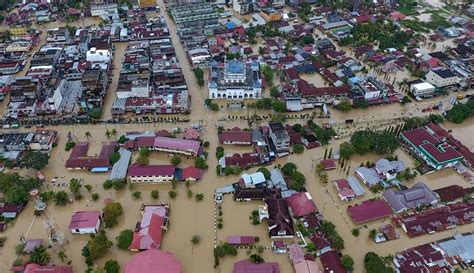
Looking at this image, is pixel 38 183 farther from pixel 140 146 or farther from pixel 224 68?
pixel 224 68

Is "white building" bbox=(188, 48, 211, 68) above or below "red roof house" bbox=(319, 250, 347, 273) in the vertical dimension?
above

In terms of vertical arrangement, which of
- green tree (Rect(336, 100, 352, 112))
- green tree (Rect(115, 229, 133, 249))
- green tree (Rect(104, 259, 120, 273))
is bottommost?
green tree (Rect(104, 259, 120, 273))

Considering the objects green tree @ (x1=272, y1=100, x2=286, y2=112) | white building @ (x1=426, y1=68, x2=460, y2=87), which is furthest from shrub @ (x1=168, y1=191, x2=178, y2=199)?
white building @ (x1=426, y1=68, x2=460, y2=87)

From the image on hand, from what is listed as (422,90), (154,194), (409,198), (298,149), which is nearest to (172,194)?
(154,194)

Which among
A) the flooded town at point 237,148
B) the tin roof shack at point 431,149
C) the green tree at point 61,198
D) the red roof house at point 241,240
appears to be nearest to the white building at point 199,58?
the flooded town at point 237,148

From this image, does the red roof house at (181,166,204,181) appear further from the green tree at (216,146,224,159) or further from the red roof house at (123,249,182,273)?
the red roof house at (123,249,182,273)

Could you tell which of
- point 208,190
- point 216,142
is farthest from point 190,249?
point 216,142
